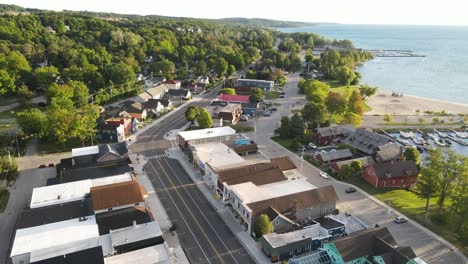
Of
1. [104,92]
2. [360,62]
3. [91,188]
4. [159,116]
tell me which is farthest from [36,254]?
[360,62]

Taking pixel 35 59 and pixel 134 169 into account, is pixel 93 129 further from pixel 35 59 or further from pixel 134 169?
pixel 35 59

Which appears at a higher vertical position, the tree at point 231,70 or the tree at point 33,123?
the tree at point 231,70

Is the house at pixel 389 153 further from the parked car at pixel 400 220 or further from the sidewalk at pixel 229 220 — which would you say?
the sidewalk at pixel 229 220

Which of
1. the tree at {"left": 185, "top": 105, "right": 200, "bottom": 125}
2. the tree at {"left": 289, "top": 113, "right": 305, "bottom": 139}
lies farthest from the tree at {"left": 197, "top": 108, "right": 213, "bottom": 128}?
the tree at {"left": 289, "top": 113, "right": 305, "bottom": 139}

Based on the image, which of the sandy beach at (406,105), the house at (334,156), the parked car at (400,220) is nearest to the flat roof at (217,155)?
the house at (334,156)

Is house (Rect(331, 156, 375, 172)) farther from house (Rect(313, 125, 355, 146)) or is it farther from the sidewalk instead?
the sidewalk

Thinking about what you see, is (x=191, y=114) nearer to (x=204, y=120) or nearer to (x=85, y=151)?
(x=204, y=120)
